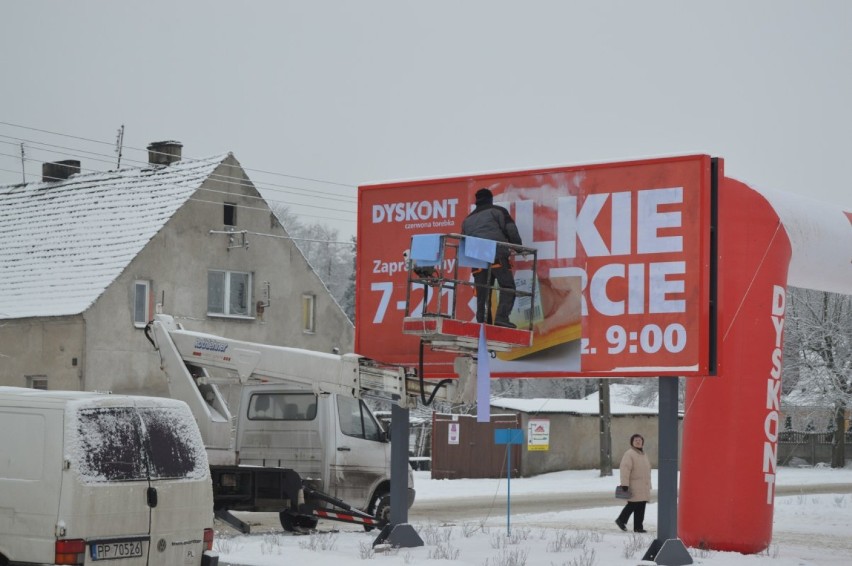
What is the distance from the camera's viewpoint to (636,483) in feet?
68.8

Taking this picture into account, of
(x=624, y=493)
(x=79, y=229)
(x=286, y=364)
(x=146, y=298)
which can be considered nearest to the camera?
(x=286, y=364)

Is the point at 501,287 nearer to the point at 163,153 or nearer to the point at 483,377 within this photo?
the point at 483,377

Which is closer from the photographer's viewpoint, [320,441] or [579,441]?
[320,441]

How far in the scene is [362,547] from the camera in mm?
16453

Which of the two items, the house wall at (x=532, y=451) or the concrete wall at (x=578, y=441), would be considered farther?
the concrete wall at (x=578, y=441)

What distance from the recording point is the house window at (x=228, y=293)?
41.0m

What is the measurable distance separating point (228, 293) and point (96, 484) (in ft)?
99.3

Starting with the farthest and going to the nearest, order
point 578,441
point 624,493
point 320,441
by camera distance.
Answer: point 578,441 < point 624,493 < point 320,441

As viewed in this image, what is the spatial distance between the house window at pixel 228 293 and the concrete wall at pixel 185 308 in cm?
24

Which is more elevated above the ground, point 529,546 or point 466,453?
point 466,453

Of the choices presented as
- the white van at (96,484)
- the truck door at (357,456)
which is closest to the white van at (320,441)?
the truck door at (357,456)

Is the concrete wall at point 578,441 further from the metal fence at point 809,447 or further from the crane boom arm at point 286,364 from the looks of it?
the crane boom arm at point 286,364

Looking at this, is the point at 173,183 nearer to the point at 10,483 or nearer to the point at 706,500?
the point at 706,500

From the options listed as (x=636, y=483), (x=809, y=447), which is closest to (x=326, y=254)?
(x=809, y=447)
